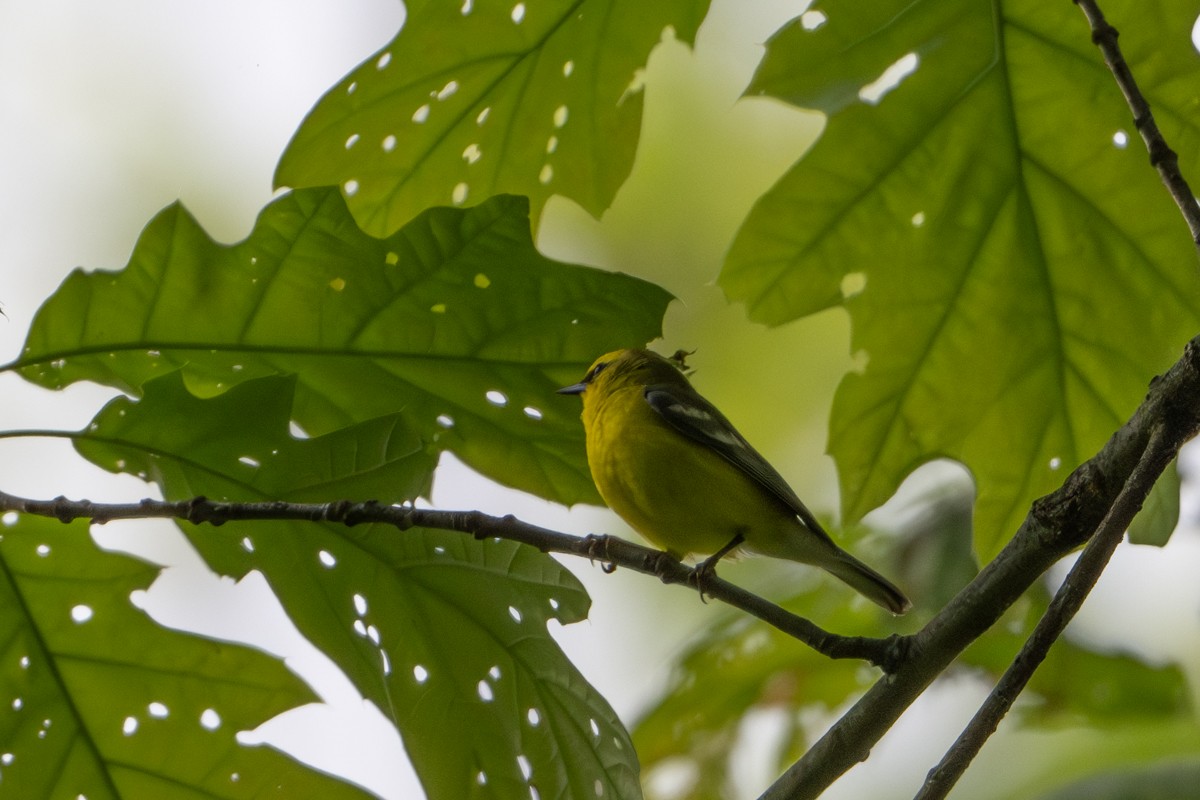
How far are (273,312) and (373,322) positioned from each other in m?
0.21

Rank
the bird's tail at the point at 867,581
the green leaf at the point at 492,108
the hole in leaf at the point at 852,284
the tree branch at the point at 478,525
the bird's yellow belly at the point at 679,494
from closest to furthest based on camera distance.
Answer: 1. the tree branch at the point at 478,525
2. the green leaf at the point at 492,108
3. the hole in leaf at the point at 852,284
4. the bird's yellow belly at the point at 679,494
5. the bird's tail at the point at 867,581

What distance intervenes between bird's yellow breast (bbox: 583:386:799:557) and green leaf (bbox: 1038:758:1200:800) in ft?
3.15

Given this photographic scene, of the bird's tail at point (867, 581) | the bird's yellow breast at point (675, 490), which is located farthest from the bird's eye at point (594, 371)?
the bird's tail at point (867, 581)

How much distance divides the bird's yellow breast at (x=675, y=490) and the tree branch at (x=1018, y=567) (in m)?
1.35

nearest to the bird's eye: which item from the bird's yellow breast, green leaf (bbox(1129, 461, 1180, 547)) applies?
the bird's yellow breast

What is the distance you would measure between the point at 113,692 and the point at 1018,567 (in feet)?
6.36

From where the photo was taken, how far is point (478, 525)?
1.98 meters

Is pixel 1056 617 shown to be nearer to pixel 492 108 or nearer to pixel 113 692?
pixel 492 108

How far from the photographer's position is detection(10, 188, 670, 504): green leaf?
251cm

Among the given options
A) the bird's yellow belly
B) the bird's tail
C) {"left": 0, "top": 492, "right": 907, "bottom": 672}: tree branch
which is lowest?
{"left": 0, "top": 492, "right": 907, "bottom": 672}: tree branch

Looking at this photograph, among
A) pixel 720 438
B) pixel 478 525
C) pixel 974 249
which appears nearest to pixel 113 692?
pixel 478 525

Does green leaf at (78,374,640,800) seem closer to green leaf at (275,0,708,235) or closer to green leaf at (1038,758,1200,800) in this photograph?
green leaf at (275,0,708,235)

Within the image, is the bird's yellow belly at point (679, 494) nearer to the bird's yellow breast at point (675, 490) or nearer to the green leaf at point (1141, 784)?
the bird's yellow breast at point (675, 490)

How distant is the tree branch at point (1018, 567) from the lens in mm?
1760
